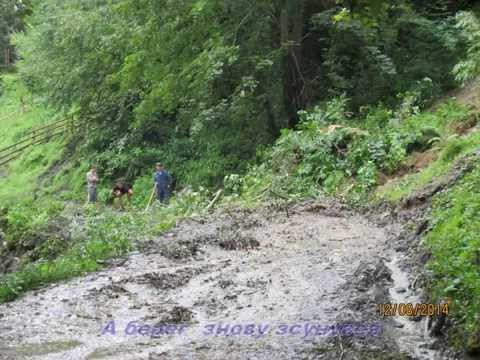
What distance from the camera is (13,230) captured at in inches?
674

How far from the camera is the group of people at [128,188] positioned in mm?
21625

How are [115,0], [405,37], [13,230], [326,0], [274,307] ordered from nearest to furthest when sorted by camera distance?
[274,307] → [13,230] → [326,0] → [405,37] → [115,0]

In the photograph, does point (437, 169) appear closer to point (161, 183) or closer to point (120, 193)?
point (161, 183)

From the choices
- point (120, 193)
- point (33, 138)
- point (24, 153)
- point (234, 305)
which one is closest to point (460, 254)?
point (234, 305)

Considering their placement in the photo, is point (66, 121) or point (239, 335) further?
point (66, 121)

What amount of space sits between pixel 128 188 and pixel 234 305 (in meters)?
18.5

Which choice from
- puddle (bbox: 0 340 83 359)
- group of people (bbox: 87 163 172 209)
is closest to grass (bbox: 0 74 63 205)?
group of people (bbox: 87 163 172 209)

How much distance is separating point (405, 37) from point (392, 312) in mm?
17021

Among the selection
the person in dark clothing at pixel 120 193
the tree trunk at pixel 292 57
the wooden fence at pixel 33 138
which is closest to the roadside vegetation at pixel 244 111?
the tree trunk at pixel 292 57

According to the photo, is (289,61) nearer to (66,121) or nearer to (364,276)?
(364,276)

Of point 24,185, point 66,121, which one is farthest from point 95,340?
point 66,121
